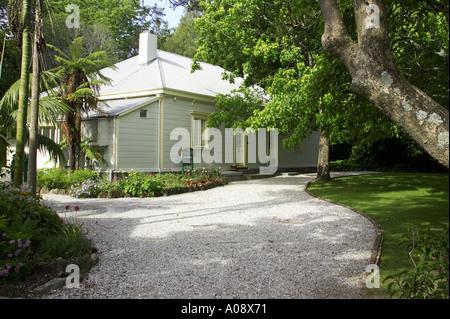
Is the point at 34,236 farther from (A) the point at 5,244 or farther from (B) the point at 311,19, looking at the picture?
(B) the point at 311,19

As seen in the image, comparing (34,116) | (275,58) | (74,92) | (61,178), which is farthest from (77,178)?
(275,58)

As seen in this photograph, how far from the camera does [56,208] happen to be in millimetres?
8562

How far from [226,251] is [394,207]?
531 cm

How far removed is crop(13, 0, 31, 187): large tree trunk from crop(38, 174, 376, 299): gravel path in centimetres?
163

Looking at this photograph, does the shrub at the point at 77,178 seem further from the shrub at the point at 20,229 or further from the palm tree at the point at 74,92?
the shrub at the point at 20,229

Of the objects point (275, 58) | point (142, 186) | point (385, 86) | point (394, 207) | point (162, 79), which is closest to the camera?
point (385, 86)

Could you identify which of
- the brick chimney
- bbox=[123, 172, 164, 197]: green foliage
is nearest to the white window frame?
the brick chimney

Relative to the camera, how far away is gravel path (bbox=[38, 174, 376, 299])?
3.70 meters

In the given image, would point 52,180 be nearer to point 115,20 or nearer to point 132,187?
point 132,187

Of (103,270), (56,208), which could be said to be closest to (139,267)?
(103,270)

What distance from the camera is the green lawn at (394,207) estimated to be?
168 inches

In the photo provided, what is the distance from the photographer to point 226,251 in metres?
5.11

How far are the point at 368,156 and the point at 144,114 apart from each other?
51.4ft

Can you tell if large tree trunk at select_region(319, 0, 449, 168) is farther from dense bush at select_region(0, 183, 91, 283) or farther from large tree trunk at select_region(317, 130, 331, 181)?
large tree trunk at select_region(317, 130, 331, 181)
